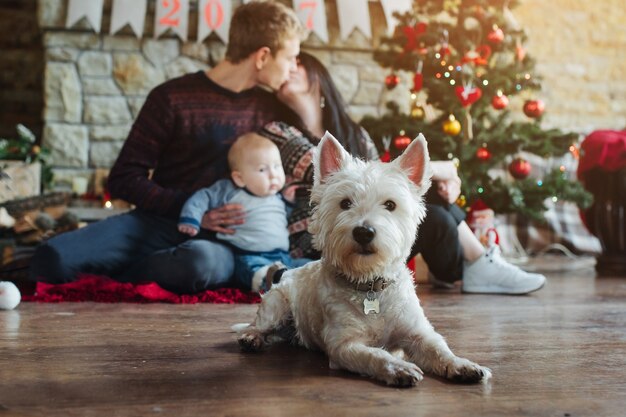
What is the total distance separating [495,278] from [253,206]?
1.02m

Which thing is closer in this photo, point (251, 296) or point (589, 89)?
point (251, 296)

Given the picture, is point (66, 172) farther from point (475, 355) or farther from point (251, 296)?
point (475, 355)

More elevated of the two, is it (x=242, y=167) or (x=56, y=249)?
(x=242, y=167)

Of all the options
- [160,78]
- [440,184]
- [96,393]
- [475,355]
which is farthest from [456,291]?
[160,78]

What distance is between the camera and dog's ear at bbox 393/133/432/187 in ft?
4.82

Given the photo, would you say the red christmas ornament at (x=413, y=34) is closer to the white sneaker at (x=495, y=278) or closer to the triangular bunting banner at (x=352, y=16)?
the triangular bunting banner at (x=352, y=16)

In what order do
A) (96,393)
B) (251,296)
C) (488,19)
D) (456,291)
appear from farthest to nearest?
(488,19), (456,291), (251,296), (96,393)

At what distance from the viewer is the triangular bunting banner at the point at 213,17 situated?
4410 millimetres

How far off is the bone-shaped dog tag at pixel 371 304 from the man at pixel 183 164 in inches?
51.0

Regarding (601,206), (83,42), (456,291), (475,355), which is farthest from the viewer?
(83,42)

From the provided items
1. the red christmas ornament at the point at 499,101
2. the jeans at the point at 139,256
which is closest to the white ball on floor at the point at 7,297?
the jeans at the point at 139,256

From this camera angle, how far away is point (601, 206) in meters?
3.98

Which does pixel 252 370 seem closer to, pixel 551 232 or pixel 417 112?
pixel 417 112

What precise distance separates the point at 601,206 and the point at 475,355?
2.72 metres
